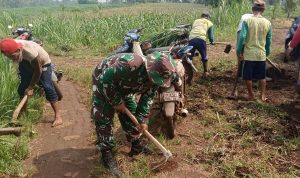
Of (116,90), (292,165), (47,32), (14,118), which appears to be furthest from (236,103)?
(47,32)

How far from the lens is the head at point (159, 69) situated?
3.08 metres

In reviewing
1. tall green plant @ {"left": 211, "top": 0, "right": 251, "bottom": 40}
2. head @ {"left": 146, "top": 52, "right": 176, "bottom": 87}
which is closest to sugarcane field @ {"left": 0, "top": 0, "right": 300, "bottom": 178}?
head @ {"left": 146, "top": 52, "right": 176, "bottom": 87}

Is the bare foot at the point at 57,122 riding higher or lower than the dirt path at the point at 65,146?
higher

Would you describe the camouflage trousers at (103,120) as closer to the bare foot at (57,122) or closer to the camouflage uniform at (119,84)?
the camouflage uniform at (119,84)

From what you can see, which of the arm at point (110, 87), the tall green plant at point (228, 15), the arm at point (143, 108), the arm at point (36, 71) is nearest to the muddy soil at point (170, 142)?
the arm at point (143, 108)

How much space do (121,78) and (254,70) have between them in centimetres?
A: 304

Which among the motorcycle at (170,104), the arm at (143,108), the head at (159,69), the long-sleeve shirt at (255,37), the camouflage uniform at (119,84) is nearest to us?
the head at (159,69)

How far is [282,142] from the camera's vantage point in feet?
14.2

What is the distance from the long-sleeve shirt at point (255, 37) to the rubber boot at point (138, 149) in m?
2.41

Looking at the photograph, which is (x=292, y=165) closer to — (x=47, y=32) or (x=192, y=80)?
(x=192, y=80)

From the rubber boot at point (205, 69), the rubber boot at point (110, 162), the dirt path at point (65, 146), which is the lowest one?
the dirt path at point (65, 146)

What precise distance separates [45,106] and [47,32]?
320 inches

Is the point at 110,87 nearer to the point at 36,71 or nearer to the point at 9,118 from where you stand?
the point at 36,71

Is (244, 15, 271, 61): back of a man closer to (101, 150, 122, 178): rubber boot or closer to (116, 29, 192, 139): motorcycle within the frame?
(116, 29, 192, 139): motorcycle
